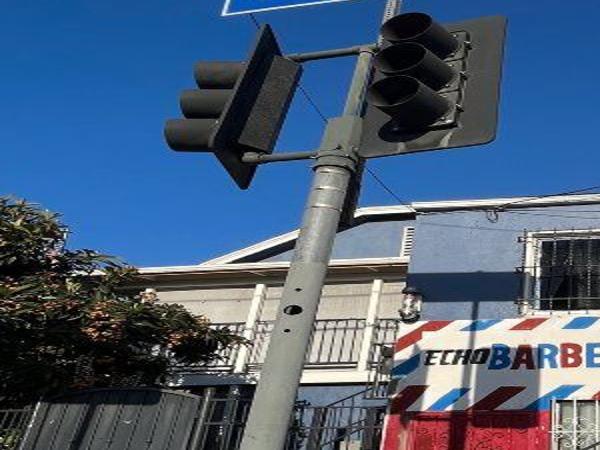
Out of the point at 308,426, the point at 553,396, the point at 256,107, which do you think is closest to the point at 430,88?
the point at 256,107

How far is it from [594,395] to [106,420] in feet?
18.2

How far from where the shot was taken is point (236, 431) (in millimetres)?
8945

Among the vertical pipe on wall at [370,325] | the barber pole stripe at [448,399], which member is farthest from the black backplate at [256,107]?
the vertical pipe on wall at [370,325]

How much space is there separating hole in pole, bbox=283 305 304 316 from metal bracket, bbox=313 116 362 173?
2.85ft

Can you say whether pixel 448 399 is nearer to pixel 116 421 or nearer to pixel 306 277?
pixel 116 421

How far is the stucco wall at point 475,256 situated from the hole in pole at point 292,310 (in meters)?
6.87

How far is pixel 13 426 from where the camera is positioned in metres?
9.59

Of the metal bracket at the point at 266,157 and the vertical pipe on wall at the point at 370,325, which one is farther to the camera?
the vertical pipe on wall at the point at 370,325

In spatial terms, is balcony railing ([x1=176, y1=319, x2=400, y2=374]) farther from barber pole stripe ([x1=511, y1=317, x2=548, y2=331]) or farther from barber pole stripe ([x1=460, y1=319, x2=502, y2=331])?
barber pole stripe ([x1=511, y1=317, x2=548, y2=331])

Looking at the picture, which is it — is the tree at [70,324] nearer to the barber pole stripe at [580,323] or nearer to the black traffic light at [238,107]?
the barber pole stripe at [580,323]

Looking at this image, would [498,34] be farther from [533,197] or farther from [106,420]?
[533,197]

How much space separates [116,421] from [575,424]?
17.0ft

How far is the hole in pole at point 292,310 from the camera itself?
3.87 m

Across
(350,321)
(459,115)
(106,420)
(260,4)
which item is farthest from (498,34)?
(350,321)
